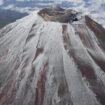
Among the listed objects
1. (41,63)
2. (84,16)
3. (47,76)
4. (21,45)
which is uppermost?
(84,16)

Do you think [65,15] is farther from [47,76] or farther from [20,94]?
[20,94]

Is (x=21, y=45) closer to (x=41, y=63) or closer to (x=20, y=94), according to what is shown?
(x=41, y=63)

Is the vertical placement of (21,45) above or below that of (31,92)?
above

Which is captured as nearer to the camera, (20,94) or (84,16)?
(20,94)

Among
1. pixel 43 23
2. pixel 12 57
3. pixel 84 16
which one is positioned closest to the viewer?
pixel 12 57

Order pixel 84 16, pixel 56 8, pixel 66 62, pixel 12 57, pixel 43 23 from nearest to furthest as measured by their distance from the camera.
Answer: pixel 66 62, pixel 12 57, pixel 43 23, pixel 84 16, pixel 56 8

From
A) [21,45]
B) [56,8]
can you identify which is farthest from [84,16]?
[21,45]
